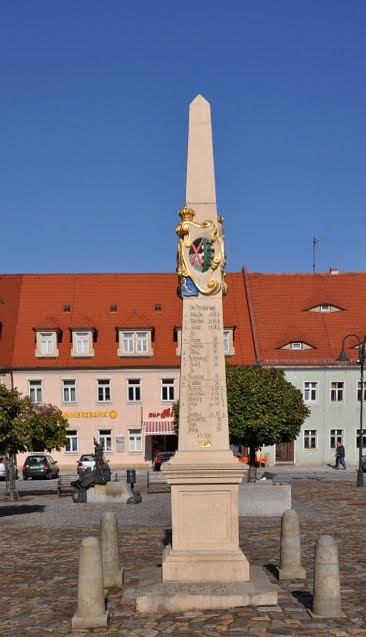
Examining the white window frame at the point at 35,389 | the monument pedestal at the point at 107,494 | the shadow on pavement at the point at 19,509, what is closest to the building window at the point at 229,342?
the white window frame at the point at 35,389

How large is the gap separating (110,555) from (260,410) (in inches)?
744

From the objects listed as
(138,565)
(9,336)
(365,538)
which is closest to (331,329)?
(9,336)

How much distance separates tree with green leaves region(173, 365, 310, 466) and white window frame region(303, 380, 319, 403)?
1207cm

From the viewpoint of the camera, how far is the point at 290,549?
35.5 ft

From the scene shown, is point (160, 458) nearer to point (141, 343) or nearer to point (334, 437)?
point (141, 343)

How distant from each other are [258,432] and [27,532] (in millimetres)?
13474

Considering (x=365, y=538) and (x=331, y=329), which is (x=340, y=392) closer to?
(x=331, y=329)

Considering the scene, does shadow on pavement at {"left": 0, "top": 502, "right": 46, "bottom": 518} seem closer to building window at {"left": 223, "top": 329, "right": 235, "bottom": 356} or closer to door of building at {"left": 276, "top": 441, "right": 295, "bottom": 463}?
building window at {"left": 223, "top": 329, "right": 235, "bottom": 356}

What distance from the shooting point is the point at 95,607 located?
336 inches

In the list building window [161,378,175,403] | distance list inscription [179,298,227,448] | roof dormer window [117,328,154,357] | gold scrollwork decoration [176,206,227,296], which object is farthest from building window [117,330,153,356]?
distance list inscription [179,298,227,448]

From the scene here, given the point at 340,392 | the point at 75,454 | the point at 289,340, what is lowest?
the point at 75,454

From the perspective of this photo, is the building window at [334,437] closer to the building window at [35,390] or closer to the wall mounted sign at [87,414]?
the wall mounted sign at [87,414]

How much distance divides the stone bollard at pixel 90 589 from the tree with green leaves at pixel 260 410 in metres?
20.2

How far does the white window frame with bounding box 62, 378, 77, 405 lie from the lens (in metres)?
42.3
